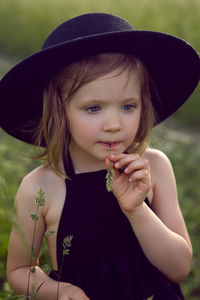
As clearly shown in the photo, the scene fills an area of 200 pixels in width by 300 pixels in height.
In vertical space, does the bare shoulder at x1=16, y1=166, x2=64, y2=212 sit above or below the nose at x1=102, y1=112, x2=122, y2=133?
below

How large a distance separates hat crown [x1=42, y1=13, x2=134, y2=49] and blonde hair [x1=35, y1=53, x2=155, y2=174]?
107mm

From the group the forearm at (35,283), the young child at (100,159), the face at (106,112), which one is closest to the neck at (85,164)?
the young child at (100,159)

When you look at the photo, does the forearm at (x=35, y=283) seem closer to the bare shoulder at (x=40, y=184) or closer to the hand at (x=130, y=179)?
the bare shoulder at (x=40, y=184)

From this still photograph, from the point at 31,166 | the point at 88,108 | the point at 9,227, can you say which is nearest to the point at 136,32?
the point at 88,108

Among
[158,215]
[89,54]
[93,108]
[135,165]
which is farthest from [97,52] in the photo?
[158,215]

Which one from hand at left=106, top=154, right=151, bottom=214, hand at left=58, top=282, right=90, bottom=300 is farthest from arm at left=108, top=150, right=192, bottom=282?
hand at left=58, top=282, right=90, bottom=300

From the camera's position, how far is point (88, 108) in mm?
2152

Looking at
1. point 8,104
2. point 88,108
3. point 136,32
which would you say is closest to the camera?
point 136,32

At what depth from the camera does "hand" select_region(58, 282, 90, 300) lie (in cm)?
214

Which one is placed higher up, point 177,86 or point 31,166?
point 177,86

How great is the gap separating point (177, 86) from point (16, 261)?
117 cm

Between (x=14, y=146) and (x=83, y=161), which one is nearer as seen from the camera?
(x=83, y=161)

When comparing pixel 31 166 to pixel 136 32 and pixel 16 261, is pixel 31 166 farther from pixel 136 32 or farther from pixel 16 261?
pixel 136 32

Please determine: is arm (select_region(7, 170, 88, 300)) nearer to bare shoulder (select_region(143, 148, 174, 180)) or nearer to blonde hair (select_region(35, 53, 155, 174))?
blonde hair (select_region(35, 53, 155, 174))
